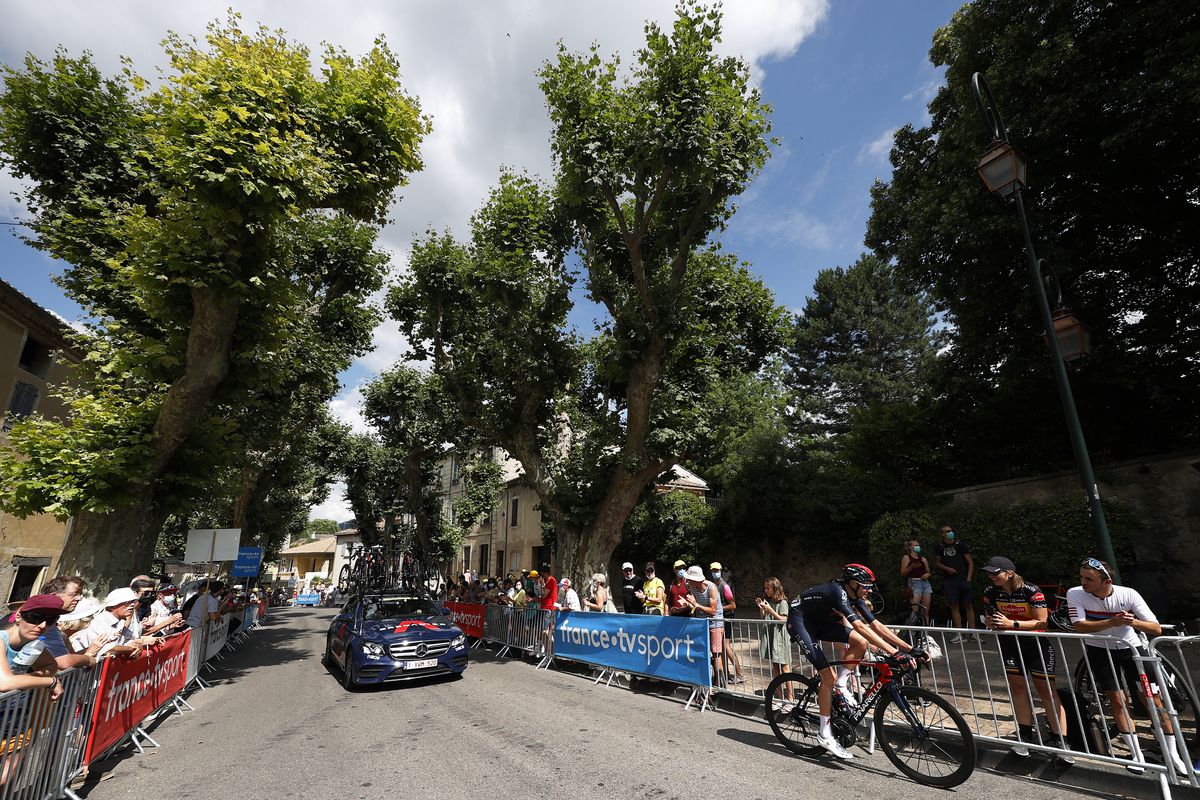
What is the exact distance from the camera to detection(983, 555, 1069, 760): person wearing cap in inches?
176

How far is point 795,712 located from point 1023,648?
2025mm

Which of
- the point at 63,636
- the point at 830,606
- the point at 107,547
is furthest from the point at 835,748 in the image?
the point at 107,547

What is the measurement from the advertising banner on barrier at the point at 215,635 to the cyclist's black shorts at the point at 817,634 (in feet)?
34.7

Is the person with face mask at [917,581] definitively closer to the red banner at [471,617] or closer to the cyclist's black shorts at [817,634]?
the cyclist's black shorts at [817,634]

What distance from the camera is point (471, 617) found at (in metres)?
14.5

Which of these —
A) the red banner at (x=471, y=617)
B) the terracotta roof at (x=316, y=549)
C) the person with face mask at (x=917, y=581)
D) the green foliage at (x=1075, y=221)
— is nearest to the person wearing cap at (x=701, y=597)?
the person with face mask at (x=917, y=581)

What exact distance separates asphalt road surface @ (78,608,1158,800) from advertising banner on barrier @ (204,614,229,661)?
116 inches

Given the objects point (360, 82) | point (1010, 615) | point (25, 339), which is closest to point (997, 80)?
point (1010, 615)

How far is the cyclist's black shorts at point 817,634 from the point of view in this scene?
16.4 ft

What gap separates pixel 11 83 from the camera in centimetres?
918

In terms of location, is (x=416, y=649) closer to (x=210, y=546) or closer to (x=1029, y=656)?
(x=210, y=546)

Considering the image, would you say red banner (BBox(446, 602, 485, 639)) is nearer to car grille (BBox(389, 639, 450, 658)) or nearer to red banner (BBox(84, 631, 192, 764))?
car grille (BBox(389, 639, 450, 658))

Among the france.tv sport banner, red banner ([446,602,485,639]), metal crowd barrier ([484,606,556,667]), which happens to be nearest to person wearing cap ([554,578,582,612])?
the france.tv sport banner

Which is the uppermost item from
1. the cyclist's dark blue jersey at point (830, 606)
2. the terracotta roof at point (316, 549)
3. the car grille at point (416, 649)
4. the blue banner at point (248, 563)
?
the terracotta roof at point (316, 549)
